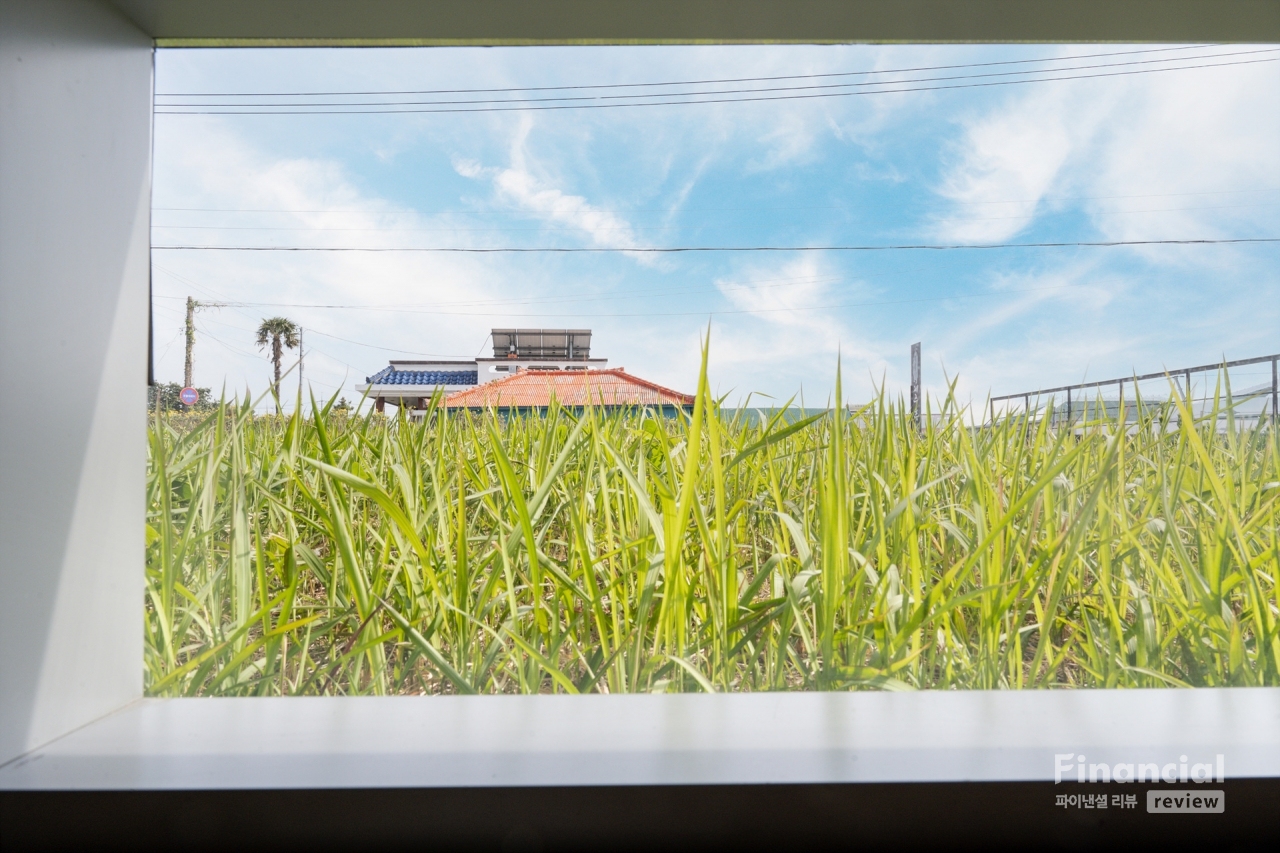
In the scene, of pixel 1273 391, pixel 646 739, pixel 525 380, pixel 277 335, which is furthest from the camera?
pixel 525 380

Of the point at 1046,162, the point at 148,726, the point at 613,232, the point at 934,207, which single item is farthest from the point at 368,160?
the point at 1046,162

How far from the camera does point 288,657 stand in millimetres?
797

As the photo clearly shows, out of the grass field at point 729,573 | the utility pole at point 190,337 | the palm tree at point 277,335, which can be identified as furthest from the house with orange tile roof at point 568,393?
the utility pole at point 190,337

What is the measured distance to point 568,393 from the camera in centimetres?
117

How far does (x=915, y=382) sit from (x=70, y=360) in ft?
3.90

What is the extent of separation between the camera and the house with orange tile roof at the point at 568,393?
1.17 meters

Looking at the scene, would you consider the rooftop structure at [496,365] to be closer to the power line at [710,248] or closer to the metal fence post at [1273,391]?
the power line at [710,248]

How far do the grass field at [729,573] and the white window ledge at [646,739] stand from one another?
11 cm

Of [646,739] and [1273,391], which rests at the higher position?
[1273,391]

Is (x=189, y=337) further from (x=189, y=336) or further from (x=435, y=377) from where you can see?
(x=435, y=377)

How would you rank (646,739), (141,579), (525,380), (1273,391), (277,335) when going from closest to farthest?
(646,739), (141,579), (1273,391), (277,335), (525,380)

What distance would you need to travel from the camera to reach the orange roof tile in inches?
46.0

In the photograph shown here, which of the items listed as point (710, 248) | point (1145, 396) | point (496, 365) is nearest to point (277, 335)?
point (496, 365)

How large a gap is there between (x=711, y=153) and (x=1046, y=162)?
2.31ft
